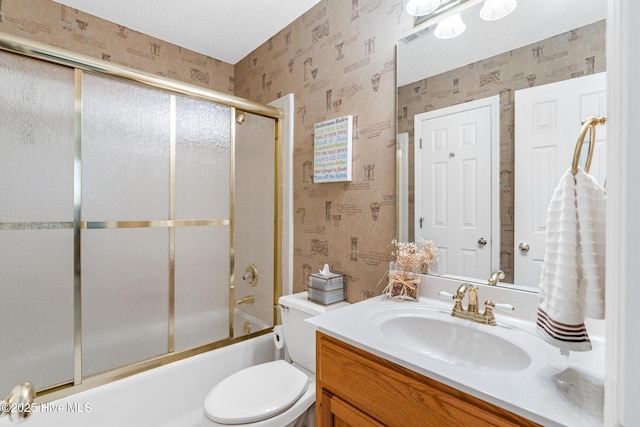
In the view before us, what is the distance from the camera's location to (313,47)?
183 centimetres

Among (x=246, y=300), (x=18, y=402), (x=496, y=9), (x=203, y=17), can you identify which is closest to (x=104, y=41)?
(x=203, y=17)

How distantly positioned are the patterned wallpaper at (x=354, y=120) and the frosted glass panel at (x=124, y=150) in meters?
0.77

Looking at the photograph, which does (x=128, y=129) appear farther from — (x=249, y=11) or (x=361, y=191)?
(x=361, y=191)

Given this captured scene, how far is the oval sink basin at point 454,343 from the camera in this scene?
0.90 metres

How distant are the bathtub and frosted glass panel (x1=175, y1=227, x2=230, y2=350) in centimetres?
12

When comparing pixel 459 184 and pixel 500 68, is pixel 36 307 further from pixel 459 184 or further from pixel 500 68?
pixel 500 68

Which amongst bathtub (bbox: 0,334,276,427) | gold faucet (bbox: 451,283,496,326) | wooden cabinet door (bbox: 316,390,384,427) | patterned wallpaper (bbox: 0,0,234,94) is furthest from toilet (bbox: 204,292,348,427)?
patterned wallpaper (bbox: 0,0,234,94)

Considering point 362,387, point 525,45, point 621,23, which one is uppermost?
point 525,45

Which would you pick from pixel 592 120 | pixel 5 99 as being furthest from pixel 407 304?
pixel 5 99

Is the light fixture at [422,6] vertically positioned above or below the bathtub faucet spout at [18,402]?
above

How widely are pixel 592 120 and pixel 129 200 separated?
68.8 inches

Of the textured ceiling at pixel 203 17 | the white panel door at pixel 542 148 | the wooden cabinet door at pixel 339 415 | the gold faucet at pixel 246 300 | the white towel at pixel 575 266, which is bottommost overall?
the wooden cabinet door at pixel 339 415

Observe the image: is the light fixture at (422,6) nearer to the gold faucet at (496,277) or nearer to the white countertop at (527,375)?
the gold faucet at (496,277)

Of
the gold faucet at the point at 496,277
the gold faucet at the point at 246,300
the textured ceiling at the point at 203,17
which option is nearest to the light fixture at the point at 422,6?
the textured ceiling at the point at 203,17
